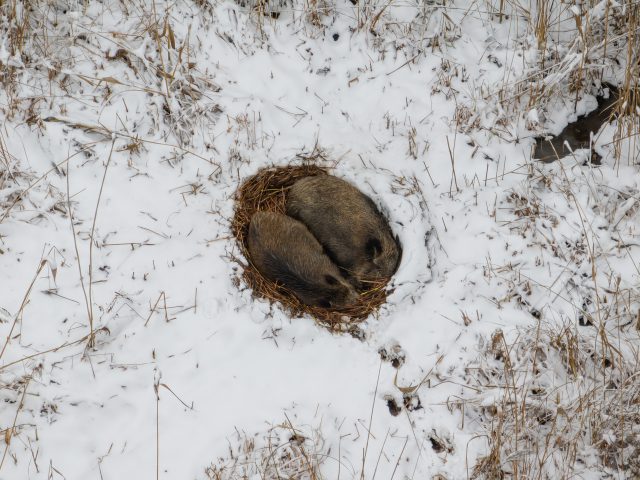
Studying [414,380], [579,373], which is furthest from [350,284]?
[579,373]

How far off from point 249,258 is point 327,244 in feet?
2.20

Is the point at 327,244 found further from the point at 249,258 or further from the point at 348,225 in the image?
the point at 249,258

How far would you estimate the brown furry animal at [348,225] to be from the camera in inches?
176

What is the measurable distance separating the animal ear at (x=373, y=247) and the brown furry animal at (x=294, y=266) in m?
0.29

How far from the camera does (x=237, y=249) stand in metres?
4.42

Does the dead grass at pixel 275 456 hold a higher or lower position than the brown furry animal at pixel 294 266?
lower

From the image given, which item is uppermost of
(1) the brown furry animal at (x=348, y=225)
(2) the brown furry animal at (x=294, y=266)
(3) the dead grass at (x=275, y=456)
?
(1) the brown furry animal at (x=348, y=225)

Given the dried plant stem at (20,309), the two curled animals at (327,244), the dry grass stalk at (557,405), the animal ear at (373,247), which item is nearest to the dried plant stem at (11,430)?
the dried plant stem at (20,309)

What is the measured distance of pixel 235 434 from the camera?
3854 mm

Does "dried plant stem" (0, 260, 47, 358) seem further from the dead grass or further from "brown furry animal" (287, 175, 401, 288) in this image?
"brown furry animal" (287, 175, 401, 288)

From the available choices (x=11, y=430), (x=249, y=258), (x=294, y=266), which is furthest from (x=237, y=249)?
(x=11, y=430)

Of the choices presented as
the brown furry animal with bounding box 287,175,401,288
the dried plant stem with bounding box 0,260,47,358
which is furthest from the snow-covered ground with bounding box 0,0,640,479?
the brown furry animal with bounding box 287,175,401,288

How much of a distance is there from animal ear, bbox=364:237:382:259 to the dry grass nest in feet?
0.75

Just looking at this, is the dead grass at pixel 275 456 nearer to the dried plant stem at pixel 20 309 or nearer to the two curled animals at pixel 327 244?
the two curled animals at pixel 327 244
